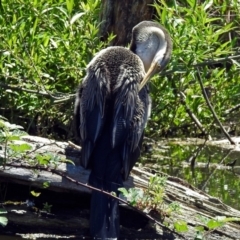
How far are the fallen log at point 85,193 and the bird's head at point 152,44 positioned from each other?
1.09 m

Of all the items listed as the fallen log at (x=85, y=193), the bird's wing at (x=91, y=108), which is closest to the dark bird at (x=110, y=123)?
the bird's wing at (x=91, y=108)

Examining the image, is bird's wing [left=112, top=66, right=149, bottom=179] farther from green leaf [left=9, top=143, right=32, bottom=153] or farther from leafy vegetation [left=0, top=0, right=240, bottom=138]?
leafy vegetation [left=0, top=0, right=240, bottom=138]

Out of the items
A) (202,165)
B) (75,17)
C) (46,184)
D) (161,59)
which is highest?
(75,17)

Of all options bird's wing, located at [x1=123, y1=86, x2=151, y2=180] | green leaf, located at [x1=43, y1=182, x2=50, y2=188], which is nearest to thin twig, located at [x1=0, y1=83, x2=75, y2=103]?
bird's wing, located at [x1=123, y1=86, x2=151, y2=180]

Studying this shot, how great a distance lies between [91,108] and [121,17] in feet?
6.28

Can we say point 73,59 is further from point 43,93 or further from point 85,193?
point 85,193

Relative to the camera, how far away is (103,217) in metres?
4.97

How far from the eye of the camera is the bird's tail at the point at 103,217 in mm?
4934

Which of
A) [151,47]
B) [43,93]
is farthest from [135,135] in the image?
[43,93]

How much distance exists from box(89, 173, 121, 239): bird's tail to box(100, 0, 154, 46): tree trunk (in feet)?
7.49

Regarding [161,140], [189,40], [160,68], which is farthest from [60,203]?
[161,140]

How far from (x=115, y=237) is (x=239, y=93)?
2602 mm

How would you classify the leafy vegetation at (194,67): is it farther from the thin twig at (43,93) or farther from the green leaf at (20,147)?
the green leaf at (20,147)

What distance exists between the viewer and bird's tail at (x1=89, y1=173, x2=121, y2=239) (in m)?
4.93
